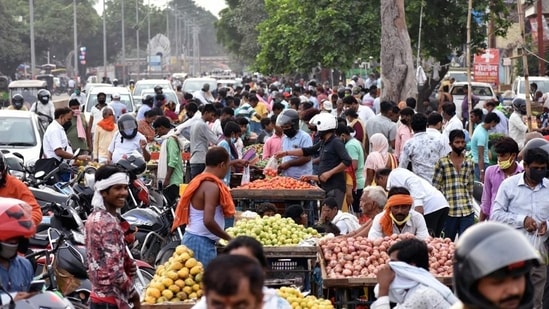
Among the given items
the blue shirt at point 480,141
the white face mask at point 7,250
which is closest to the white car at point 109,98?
the blue shirt at point 480,141

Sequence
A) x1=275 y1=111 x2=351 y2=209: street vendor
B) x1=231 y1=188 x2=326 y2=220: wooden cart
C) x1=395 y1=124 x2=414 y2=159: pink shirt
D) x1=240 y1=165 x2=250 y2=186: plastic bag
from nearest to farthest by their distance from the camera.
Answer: x1=231 y1=188 x2=326 y2=220: wooden cart < x1=275 y1=111 x2=351 y2=209: street vendor < x1=395 y1=124 x2=414 y2=159: pink shirt < x1=240 y1=165 x2=250 y2=186: plastic bag

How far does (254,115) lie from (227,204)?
51.3 ft

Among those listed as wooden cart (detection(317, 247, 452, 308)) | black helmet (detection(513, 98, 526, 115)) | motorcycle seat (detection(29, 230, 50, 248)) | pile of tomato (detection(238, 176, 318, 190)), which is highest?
black helmet (detection(513, 98, 526, 115))

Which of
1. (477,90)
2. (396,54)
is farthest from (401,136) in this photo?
(477,90)

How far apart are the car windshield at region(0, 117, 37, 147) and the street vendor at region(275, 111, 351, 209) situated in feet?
23.1

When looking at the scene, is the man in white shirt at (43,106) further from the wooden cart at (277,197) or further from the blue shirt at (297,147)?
the wooden cart at (277,197)

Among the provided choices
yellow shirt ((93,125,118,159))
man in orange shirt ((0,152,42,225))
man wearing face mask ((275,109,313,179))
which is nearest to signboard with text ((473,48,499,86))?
yellow shirt ((93,125,118,159))

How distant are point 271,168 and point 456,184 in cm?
385

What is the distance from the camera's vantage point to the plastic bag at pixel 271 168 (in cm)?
1614

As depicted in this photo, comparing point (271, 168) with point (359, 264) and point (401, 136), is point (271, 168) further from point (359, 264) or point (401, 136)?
point (359, 264)

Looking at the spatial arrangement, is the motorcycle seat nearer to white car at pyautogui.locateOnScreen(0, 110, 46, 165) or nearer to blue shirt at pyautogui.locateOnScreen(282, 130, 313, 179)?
blue shirt at pyautogui.locateOnScreen(282, 130, 313, 179)

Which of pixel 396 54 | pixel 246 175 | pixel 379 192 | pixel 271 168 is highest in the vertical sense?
pixel 396 54

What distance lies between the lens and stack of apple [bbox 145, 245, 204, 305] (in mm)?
8672

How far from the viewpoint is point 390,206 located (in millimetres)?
10508
